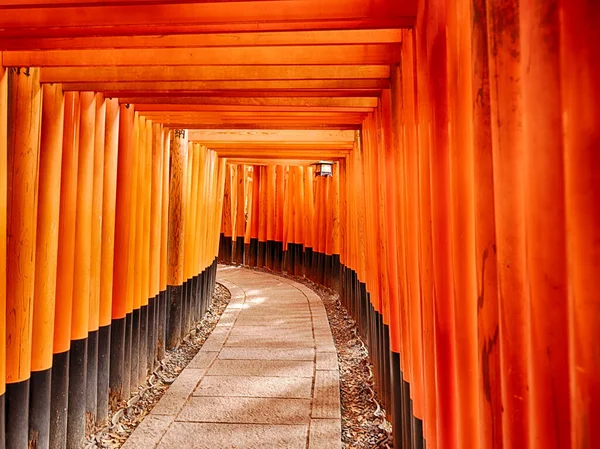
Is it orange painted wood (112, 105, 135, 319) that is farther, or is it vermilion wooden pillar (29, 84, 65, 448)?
orange painted wood (112, 105, 135, 319)

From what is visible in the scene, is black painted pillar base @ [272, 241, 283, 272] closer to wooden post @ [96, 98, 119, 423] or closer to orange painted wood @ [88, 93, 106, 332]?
wooden post @ [96, 98, 119, 423]

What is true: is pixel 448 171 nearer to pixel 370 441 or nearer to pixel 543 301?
pixel 543 301

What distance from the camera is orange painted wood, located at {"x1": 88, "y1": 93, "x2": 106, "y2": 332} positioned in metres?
4.12

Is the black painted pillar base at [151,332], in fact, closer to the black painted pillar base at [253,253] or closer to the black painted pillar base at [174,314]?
the black painted pillar base at [174,314]

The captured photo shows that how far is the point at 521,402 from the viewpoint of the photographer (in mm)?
1291

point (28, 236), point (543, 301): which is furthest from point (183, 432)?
point (543, 301)

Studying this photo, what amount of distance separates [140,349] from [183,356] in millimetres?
1226

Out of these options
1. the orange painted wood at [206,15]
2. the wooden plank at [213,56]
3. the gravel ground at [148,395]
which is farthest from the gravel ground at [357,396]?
the orange painted wood at [206,15]

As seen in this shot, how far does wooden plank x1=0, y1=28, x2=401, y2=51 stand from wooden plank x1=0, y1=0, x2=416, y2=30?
26 cm

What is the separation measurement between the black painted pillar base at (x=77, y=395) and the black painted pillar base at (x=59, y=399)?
0.14 m

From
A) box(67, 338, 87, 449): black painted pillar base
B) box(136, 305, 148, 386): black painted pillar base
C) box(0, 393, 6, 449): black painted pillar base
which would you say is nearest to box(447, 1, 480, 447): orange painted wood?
box(0, 393, 6, 449): black painted pillar base

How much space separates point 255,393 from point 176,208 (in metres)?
2.91

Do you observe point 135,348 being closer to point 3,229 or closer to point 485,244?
point 3,229

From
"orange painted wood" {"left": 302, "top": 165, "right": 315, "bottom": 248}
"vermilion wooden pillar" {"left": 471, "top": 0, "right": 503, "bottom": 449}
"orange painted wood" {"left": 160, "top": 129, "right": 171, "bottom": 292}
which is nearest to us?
"vermilion wooden pillar" {"left": 471, "top": 0, "right": 503, "bottom": 449}
